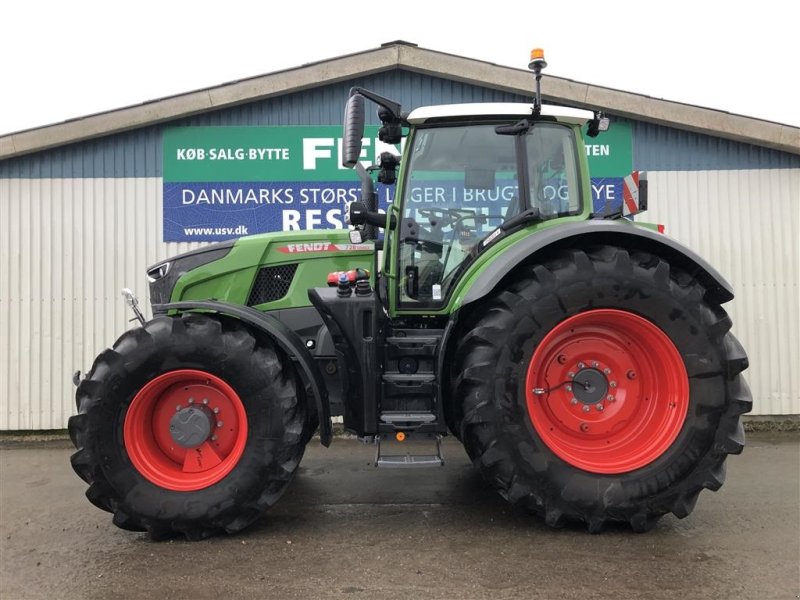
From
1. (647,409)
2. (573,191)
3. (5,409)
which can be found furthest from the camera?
(5,409)

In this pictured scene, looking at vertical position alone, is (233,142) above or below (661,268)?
above

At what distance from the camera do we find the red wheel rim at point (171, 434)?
3271 mm

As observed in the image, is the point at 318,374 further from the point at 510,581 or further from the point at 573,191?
the point at 573,191

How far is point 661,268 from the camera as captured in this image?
3.20m

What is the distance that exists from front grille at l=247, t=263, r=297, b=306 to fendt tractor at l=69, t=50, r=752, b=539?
20.7 inches

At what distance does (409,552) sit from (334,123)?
4.76 metres

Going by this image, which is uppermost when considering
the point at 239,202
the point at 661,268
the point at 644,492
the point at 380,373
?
the point at 239,202

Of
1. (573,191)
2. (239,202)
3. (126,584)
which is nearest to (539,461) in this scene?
(573,191)

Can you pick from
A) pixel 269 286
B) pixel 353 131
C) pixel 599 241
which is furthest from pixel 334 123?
pixel 599 241

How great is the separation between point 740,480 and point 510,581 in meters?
2.73

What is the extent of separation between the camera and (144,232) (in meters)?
6.31

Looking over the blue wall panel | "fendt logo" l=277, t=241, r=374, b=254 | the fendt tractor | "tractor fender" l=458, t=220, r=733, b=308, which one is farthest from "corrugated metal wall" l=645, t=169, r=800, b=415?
"fendt logo" l=277, t=241, r=374, b=254

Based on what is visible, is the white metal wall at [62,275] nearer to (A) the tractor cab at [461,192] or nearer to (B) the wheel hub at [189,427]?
(B) the wheel hub at [189,427]

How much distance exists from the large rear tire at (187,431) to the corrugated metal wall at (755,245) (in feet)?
16.4
